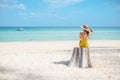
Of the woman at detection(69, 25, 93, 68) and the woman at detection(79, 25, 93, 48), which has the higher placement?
the woman at detection(79, 25, 93, 48)

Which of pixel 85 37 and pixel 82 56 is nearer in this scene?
pixel 82 56

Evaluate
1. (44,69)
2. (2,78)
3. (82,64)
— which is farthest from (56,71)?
(2,78)

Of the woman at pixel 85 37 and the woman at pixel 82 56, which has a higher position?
the woman at pixel 85 37

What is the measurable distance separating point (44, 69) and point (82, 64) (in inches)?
60.8

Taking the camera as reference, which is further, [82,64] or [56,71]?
[82,64]

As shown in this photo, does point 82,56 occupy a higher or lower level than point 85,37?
lower

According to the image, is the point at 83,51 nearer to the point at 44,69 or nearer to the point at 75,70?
the point at 75,70

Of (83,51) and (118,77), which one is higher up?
(83,51)

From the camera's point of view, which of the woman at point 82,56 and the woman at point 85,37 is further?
the woman at point 85,37

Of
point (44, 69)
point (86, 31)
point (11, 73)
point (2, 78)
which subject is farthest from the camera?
point (86, 31)

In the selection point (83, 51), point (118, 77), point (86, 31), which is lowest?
point (118, 77)

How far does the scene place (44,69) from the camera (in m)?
10.9

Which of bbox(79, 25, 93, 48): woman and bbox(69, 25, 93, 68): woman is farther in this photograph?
bbox(79, 25, 93, 48): woman

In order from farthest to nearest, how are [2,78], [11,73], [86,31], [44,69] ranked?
[86,31] < [44,69] < [11,73] < [2,78]
